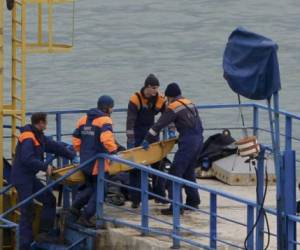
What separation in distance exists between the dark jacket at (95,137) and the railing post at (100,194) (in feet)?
0.23

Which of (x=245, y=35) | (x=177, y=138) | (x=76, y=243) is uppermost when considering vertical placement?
(x=245, y=35)

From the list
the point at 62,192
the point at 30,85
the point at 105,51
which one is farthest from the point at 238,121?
the point at 62,192

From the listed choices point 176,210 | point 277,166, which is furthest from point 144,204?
point 277,166

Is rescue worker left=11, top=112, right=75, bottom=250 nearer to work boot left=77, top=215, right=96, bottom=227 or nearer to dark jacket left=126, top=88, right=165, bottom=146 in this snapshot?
work boot left=77, top=215, right=96, bottom=227

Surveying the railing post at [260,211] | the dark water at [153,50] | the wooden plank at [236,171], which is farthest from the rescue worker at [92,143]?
the dark water at [153,50]

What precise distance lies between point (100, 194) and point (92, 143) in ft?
1.90

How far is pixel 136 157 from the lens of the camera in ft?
58.3

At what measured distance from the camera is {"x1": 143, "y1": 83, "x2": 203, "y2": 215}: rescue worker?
17.7 metres

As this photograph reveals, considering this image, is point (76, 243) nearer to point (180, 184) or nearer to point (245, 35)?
point (180, 184)

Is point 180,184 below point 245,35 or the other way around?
below

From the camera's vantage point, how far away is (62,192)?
18.6m

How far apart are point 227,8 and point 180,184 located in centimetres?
3027

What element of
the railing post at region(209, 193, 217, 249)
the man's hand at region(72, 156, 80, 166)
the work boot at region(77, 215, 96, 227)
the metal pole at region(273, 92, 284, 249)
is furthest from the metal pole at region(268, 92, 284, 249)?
the man's hand at region(72, 156, 80, 166)

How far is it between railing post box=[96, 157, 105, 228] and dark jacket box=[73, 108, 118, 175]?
0.07 meters
